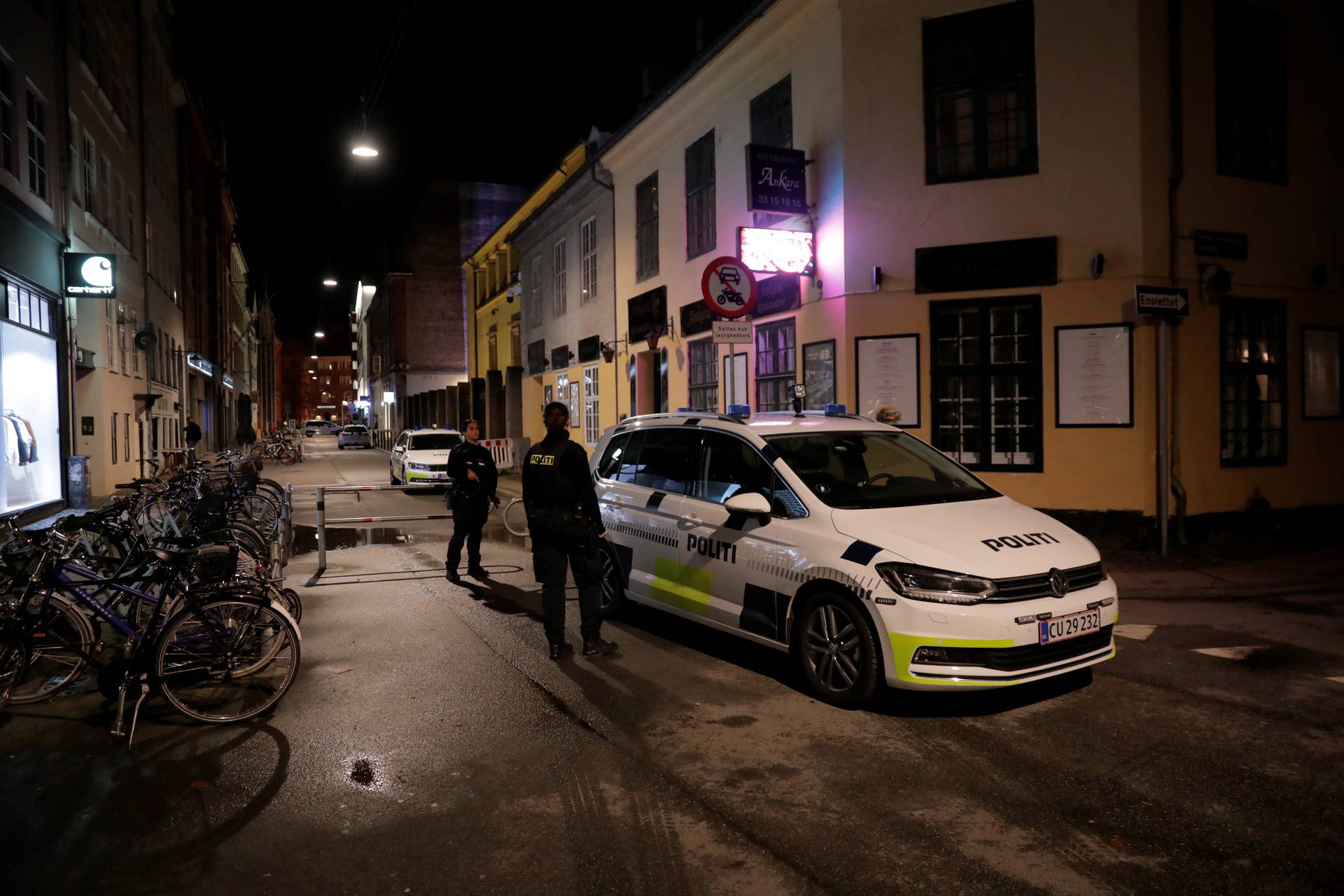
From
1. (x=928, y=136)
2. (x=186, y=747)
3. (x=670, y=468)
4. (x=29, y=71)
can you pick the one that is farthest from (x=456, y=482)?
(x=29, y=71)

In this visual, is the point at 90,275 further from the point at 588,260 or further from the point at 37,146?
the point at 588,260

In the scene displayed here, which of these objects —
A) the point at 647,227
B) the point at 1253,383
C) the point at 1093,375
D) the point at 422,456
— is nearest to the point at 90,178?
the point at 422,456

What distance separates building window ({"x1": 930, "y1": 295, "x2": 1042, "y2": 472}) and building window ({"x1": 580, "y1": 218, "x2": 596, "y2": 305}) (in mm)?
12619

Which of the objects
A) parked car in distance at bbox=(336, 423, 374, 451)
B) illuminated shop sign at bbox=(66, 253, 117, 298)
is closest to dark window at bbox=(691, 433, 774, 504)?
illuminated shop sign at bbox=(66, 253, 117, 298)

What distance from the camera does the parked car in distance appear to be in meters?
56.1

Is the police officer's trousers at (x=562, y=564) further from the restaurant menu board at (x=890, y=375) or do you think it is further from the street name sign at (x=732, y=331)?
the restaurant menu board at (x=890, y=375)

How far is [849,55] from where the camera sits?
1227 cm

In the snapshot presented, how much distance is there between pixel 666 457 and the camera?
7480 millimetres

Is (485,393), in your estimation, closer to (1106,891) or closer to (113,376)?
(113,376)

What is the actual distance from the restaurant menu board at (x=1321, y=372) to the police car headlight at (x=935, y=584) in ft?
34.0

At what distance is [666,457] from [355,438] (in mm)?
52727

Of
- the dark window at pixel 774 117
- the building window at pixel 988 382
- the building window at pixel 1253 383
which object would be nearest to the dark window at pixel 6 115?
the dark window at pixel 774 117

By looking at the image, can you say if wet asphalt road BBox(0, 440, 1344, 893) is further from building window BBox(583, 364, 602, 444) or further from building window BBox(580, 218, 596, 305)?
building window BBox(580, 218, 596, 305)

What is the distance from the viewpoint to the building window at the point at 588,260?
2312cm
